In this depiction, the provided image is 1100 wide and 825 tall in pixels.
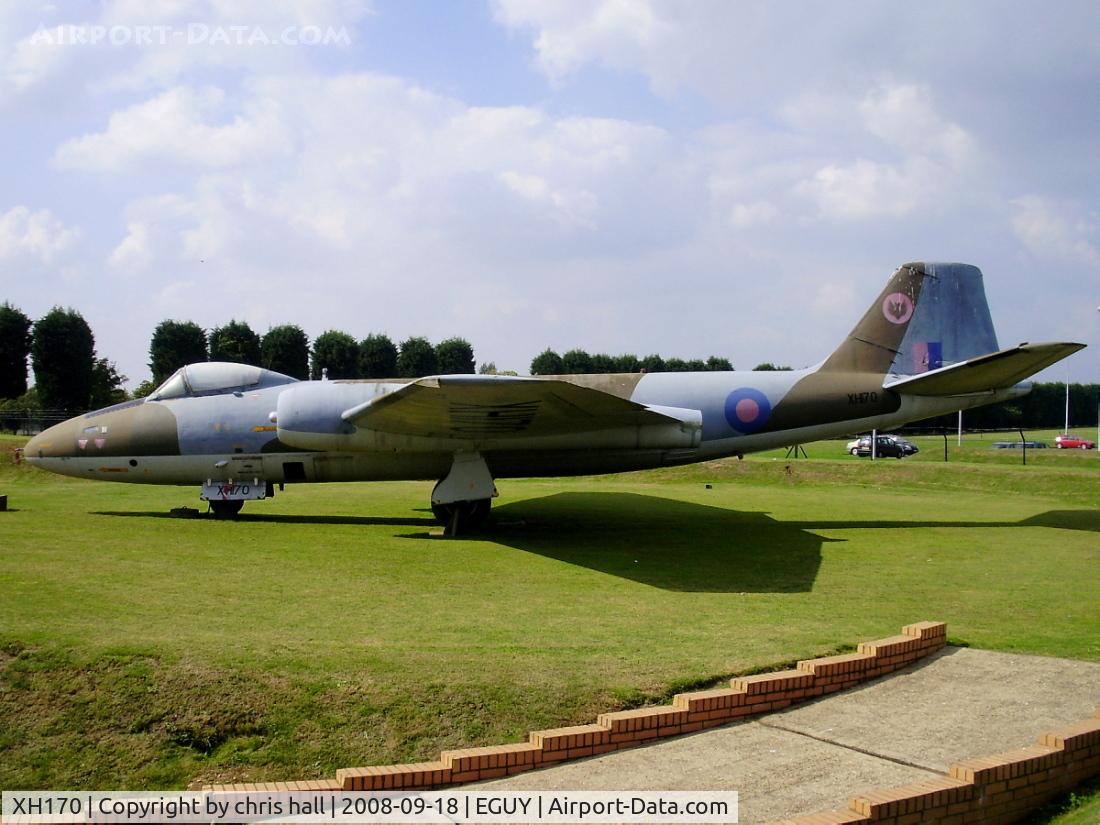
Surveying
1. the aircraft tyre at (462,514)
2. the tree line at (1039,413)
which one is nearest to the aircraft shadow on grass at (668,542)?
the aircraft tyre at (462,514)

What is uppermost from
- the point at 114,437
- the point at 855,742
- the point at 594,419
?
the point at 594,419

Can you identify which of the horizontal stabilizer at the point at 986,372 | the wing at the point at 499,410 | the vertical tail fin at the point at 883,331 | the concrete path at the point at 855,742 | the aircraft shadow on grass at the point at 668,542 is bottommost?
the concrete path at the point at 855,742

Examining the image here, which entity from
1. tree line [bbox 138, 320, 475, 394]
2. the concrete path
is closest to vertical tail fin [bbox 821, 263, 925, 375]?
the concrete path

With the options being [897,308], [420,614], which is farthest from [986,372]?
[420,614]

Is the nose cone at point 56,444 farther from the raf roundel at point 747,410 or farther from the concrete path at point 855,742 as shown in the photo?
the concrete path at point 855,742

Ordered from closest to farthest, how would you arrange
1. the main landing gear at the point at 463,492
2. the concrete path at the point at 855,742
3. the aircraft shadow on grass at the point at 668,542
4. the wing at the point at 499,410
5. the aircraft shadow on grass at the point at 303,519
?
the concrete path at the point at 855,742 < the aircraft shadow on grass at the point at 668,542 < the wing at the point at 499,410 < the main landing gear at the point at 463,492 < the aircraft shadow on grass at the point at 303,519

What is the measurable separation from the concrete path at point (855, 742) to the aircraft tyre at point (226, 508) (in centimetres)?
1316

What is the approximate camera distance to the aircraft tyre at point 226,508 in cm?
1708

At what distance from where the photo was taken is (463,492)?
1573 cm

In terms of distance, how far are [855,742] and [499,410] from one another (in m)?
9.23

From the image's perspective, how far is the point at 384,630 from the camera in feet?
27.0

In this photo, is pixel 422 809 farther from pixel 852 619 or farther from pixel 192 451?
pixel 192 451

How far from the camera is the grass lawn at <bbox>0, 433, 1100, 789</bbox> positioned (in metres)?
6.16

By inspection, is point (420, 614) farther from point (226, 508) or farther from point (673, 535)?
point (226, 508)
